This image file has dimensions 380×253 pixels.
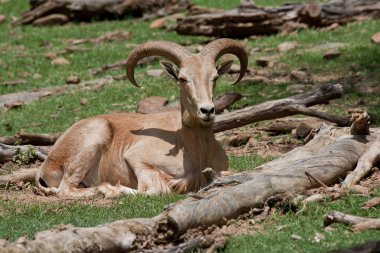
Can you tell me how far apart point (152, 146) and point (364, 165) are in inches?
122

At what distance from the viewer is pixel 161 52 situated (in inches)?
494

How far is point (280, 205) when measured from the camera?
9680mm

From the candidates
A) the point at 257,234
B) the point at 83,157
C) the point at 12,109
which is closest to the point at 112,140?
the point at 83,157

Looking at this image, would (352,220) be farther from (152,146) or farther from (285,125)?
(285,125)

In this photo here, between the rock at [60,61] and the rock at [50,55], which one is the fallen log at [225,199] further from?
the rock at [50,55]

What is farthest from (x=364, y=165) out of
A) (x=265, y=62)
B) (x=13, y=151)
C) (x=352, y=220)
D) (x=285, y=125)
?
(x=265, y=62)

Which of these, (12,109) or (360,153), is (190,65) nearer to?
(360,153)

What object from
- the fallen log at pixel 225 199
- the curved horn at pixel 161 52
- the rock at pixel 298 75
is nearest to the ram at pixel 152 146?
the curved horn at pixel 161 52

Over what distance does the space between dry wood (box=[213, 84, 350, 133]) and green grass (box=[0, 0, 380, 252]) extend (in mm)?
666

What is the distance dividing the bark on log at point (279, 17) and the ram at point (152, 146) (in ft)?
32.3

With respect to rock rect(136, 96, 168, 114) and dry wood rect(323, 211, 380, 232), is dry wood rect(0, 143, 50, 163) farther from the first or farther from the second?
dry wood rect(323, 211, 380, 232)

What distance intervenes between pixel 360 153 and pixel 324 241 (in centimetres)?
315

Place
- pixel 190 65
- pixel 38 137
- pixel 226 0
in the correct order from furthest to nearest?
pixel 226 0 < pixel 38 137 < pixel 190 65

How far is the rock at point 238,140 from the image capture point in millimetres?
15008
